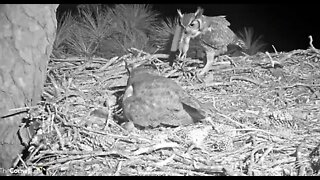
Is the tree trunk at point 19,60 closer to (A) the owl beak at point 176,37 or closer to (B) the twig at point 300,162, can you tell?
(A) the owl beak at point 176,37

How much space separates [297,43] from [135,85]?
218 cm

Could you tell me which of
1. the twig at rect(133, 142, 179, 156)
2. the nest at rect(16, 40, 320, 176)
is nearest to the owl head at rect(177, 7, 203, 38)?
the nest at rect(16, 40, 320, 176)

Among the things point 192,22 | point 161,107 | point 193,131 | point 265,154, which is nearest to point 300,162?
point 265,154

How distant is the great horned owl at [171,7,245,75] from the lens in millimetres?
1838

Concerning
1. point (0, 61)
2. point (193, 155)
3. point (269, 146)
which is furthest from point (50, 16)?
point (269, 146)

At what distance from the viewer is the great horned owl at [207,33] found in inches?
72.4

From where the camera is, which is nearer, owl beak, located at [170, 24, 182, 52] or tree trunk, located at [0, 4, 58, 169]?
tree trunk, located at [0, 4, 58, 169]

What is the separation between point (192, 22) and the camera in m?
1.84

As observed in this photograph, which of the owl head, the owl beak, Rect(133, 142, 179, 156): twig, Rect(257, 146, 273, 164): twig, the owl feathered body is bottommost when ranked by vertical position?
Rect(133, 142, 179, 156): twig

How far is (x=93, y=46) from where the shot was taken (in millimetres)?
2326

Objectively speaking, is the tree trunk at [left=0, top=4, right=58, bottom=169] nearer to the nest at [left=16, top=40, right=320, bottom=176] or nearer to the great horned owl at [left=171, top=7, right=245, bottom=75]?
the nest at [left=16, top=40, right=320, bottom=176]

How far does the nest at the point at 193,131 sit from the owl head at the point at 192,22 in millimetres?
206

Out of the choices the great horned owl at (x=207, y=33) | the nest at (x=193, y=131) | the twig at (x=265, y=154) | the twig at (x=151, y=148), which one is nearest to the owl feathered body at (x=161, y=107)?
the nest at (x=193, y=131)

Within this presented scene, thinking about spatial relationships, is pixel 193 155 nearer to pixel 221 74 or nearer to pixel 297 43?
pixel 221 74
